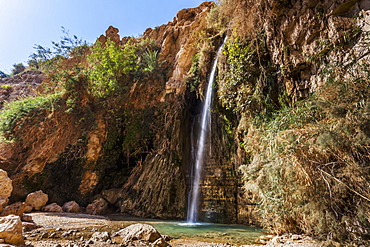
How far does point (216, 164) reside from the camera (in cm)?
896

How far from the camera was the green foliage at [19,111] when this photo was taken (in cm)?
1011

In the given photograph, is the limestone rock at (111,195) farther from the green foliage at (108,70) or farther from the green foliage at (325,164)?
the green foliage at (325,164)

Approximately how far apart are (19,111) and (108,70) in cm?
491

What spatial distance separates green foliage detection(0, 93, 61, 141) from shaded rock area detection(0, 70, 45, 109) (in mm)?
5266

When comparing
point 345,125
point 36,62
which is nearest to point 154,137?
point 345,125

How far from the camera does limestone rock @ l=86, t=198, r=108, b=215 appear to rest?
9258 mm

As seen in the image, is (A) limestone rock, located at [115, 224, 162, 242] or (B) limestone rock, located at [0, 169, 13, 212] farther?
(B) limestone rock, located at [0, 169, 13, 212]

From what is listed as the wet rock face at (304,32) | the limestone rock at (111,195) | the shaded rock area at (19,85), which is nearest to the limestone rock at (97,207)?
the limestone rock at (111,195)

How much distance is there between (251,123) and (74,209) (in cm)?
841

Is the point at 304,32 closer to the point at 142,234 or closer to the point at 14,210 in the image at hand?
the point at 142,234

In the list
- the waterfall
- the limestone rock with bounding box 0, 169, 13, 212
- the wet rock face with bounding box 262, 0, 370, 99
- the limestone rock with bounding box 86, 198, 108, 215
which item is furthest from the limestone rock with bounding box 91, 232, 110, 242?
the wet rock face with bounding box 262, 0, 370, 99

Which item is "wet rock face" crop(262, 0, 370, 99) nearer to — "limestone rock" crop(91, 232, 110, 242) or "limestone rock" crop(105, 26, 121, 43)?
"limestone rock" crop(91, 232, 110, 242)

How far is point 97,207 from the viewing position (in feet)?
31.0

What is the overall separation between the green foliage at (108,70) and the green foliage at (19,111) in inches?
81.1
